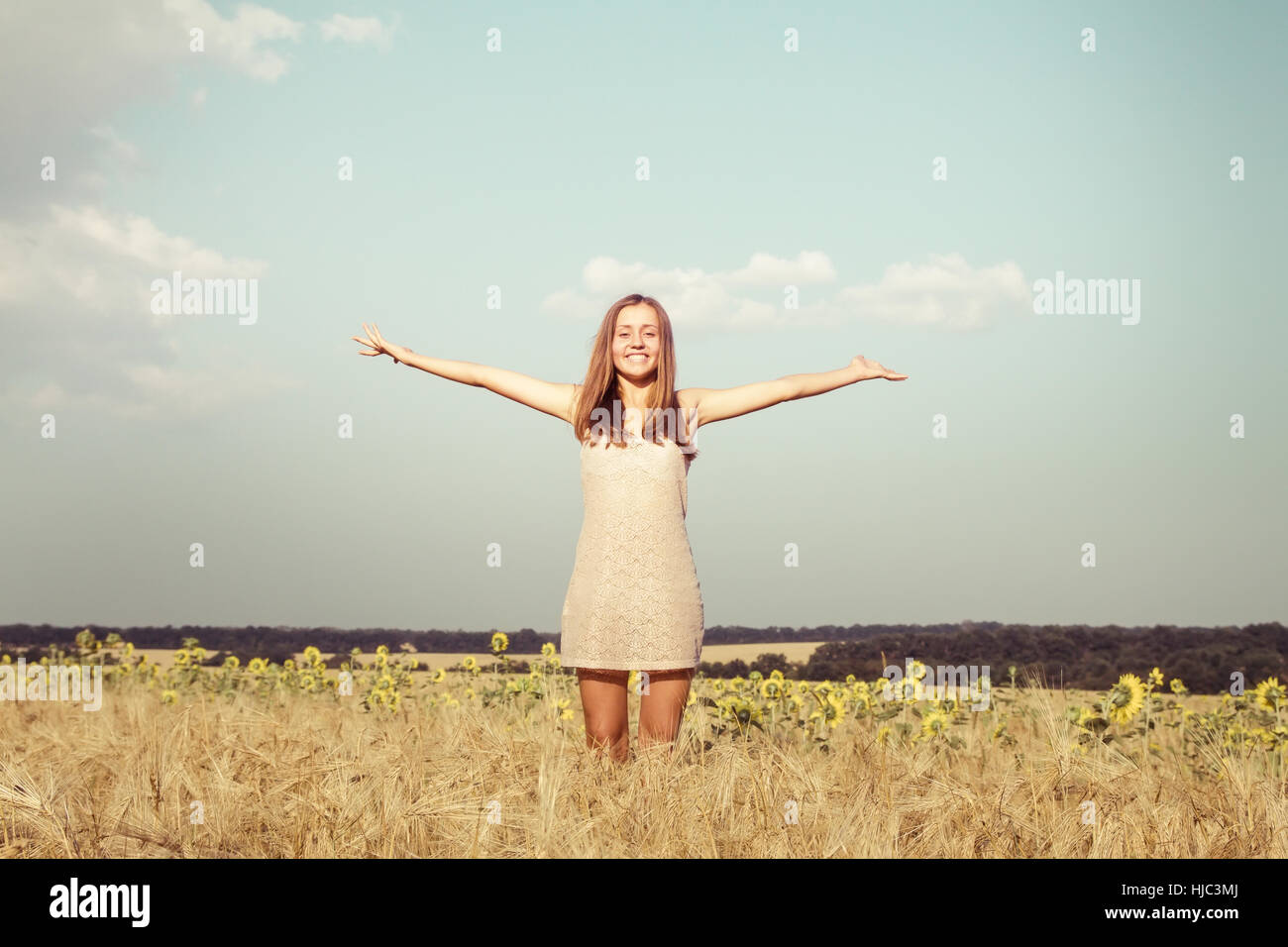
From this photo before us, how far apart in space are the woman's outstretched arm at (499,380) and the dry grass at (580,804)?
163 cm

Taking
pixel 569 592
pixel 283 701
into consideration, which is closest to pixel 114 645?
pixel 283 701

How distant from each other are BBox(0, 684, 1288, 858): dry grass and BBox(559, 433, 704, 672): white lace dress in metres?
0.46

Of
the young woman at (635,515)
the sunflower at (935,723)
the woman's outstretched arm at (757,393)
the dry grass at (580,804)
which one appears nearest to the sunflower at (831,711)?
the sunflower at (935,723)

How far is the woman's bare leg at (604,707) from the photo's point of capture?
4.71 meters

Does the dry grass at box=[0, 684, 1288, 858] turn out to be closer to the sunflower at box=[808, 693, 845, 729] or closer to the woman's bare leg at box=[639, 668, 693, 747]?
the woman's bare leg at box=[639, 668, 693, 747]

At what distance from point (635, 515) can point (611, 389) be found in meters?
0.67

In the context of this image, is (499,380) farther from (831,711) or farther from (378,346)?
(831,711)

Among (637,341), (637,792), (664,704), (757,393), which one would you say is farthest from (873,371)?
(637,792)

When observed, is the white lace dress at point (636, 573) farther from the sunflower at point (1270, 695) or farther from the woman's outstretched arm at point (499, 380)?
the sunflower at point (1270, 695)

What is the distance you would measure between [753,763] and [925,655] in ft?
20.5

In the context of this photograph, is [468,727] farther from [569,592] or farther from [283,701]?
[283,701]

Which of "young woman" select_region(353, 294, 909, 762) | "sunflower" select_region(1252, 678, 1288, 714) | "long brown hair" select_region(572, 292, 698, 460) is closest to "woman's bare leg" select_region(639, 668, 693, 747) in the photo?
"young woman" select_region(353, 294, 909, 762)

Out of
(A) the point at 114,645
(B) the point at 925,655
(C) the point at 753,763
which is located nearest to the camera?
(C) the point at 753,763

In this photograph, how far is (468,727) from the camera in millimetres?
5770
